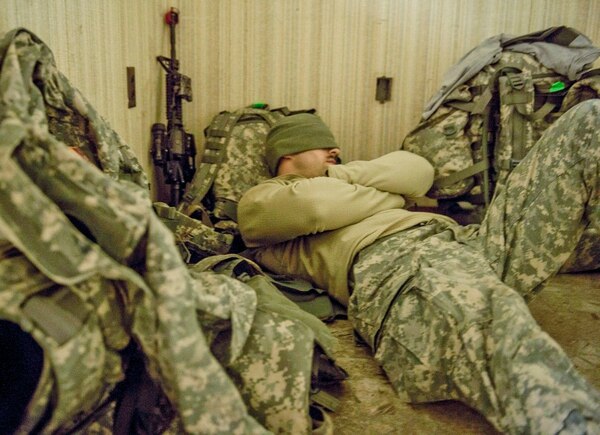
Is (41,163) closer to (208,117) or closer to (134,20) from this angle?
(134,20)

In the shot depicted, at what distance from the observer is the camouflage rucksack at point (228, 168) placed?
7.45 ft

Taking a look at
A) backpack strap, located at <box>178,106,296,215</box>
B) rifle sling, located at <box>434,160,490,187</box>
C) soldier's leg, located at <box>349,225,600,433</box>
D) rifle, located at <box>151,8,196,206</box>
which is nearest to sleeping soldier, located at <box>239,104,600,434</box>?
soldier's leg, located at <box>349,225,600,433</box>

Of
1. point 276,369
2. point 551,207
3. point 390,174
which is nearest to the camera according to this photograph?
point 276,369

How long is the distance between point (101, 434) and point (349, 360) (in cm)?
80

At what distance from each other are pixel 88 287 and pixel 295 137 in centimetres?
138

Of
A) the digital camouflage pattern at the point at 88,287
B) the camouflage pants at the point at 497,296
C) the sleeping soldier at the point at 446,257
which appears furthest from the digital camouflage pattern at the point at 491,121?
the digital camouflage pattern at the point at 88,287

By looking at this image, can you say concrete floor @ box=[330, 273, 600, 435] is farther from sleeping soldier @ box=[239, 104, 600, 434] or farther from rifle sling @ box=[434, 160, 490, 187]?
rifle sling @ box=[434, 160, 490, 187]

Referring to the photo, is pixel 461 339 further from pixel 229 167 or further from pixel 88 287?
pixel 229 167

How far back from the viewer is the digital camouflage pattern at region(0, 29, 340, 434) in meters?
0.84

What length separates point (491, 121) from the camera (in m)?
2.40

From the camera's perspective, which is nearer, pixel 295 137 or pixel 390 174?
pixel 390 174

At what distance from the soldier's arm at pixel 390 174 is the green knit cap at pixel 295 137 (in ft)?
0.70

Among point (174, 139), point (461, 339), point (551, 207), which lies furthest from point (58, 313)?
point (174, 139)

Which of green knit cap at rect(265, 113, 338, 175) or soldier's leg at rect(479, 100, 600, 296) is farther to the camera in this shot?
green knit cap at rect(265, 113, 338, 175)
